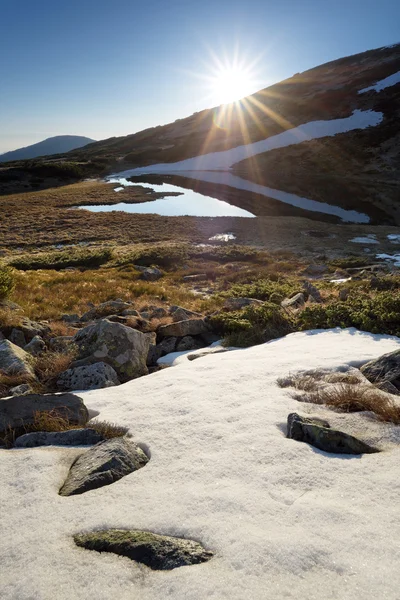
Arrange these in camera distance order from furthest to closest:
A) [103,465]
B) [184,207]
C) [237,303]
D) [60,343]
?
[184,207]
[237,303]
[60,343]
[103,465]

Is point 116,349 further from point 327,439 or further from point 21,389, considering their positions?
point 327,439

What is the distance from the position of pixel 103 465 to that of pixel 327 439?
2.73 metres

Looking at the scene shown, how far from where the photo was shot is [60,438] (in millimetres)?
5480

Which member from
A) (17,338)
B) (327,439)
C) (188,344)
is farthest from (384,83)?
(327,439)

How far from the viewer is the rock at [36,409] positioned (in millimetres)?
5852

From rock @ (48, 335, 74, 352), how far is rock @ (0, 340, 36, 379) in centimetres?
129

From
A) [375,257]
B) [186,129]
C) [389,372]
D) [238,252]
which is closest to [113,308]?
[389,372]

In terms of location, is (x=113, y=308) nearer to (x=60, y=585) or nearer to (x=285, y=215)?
(x=60, y=585)

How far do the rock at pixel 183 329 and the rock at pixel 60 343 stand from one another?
265 centimetres

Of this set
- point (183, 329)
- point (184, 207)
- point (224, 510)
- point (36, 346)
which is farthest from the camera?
point (184, 207)

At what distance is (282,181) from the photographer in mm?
73500

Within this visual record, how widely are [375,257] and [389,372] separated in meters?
30.4

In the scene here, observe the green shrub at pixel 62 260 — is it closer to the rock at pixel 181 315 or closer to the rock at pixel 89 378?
the rock at pixel 181 315

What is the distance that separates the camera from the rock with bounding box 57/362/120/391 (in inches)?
316
